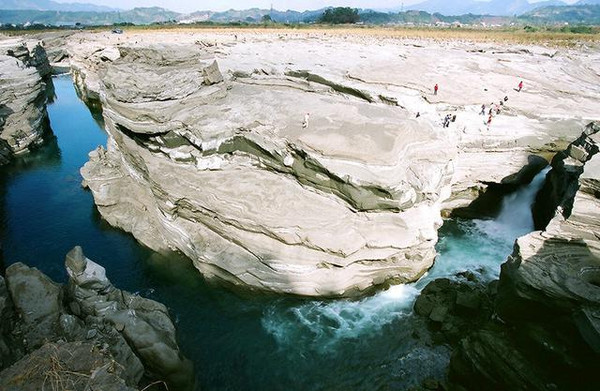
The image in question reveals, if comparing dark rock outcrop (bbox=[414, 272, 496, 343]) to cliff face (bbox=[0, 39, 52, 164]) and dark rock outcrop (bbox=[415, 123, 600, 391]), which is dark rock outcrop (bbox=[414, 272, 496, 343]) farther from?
cliff face (bbox=[0, 39, 52, 164])

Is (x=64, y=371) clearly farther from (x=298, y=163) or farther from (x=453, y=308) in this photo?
(x=453, y=308)

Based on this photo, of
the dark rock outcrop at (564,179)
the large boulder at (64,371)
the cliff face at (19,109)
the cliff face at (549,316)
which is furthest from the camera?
the cliff face at (19,109)

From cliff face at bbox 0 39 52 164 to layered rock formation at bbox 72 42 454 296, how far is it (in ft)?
56.1

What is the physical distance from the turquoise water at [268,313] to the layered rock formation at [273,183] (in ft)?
3.30

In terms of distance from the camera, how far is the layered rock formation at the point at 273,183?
17250 millimetres

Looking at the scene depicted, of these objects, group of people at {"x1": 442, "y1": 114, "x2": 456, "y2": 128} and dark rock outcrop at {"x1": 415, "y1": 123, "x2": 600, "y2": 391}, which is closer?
dark rock outcrop at {"x1": 415, "y1": 123, "x2": 600, "y2": 391}

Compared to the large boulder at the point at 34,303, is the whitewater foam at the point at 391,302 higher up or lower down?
lower down

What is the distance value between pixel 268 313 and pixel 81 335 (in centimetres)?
775

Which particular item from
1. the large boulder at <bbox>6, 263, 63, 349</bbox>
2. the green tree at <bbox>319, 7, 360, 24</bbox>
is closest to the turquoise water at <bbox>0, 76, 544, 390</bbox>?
the large boulder at <bbox>6, 263, 63, 349</bbox>

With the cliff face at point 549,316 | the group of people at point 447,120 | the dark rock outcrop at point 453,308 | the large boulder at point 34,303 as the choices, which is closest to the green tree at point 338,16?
the group of people at point 447,120

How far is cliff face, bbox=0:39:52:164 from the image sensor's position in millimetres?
33844

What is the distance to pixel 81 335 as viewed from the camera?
34.9 feet

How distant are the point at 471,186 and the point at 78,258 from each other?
68.8 feet

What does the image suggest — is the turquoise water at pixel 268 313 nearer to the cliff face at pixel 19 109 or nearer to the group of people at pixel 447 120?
the group of people at pixel 447 120
